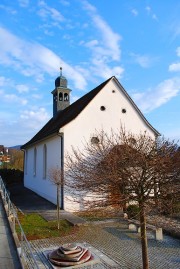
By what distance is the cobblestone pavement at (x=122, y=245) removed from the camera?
9000 mm

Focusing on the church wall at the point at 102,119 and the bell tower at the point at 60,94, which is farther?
the bell tower at the point at 60,94

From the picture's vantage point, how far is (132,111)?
19.0 meters

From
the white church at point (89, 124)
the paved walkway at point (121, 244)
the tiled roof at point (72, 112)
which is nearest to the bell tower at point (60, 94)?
the tiled roof at point (72, 112)

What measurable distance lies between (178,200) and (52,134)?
12256 mm

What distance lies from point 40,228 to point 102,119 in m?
7.93

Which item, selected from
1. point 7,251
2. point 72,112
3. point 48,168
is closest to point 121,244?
point 7,251

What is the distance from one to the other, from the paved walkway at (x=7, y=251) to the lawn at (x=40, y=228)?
0.68 meters

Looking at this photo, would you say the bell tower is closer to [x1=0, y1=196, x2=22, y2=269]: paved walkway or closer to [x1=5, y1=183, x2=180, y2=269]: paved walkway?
[x1=5, y1=183, x2=180, y2=269]: paved walkway

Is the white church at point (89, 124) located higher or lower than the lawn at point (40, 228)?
higher

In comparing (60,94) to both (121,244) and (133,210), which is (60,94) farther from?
(133,210)

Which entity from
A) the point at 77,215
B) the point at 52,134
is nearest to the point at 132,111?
the point at 52,134

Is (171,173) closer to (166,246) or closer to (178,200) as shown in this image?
(178,200)

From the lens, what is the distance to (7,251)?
28.2 feet

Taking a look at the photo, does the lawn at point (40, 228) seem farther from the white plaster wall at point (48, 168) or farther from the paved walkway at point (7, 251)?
the white plaster wall at point (48, 168)
